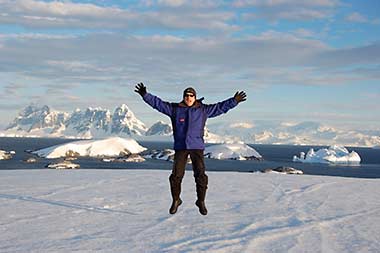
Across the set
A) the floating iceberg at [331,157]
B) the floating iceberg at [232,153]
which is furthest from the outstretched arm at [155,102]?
the floating iceberg at [331,157]

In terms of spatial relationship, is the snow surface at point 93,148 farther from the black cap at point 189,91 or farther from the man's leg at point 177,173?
the black cap at point 189,91

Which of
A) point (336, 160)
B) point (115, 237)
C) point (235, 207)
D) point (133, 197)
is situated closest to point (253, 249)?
point (115, 237)

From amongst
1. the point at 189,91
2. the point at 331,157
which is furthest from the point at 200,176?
the point at 331,157

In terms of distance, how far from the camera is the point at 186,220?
634 centimetres

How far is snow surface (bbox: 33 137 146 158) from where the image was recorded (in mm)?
104125

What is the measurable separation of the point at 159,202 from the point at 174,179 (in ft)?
4.68

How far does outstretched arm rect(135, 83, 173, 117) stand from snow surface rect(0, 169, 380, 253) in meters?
1.68

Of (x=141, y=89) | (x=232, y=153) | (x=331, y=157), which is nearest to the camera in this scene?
(x=141, y=89)

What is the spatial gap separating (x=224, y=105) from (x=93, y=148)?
112 m

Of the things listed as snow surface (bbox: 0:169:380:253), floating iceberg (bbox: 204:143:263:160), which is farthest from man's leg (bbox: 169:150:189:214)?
floating iceberg (bbox: 204:143:263:160)

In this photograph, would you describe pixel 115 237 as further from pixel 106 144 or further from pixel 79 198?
pixel 106 144

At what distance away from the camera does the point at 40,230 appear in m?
5.62

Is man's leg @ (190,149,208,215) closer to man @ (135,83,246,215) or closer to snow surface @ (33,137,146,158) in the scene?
man @ (135,83,246,215)

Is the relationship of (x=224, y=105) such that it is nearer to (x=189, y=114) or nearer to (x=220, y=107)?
(x=220, y=107)
